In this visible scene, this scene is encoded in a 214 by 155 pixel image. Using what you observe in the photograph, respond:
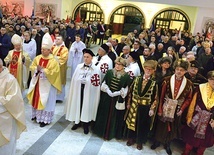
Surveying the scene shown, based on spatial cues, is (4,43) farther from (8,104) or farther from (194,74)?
(194,74)

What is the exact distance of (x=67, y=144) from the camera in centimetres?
493

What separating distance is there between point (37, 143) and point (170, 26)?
66.4 ft

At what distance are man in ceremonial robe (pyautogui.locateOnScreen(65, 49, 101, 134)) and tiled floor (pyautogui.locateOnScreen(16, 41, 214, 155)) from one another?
1.25 ft

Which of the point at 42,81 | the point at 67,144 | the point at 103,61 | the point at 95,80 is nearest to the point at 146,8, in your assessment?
the point at 103,61

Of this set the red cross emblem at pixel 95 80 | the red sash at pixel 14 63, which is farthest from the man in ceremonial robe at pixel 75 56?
the red cross emblem at pixel 95 80

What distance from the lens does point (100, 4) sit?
23297mm

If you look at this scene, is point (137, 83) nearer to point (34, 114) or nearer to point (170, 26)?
point (34, 114)

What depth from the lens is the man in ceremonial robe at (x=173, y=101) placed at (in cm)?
460

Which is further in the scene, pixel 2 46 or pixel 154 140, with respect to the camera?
pixel 2 46

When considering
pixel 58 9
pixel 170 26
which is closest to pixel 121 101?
pixel 58 9

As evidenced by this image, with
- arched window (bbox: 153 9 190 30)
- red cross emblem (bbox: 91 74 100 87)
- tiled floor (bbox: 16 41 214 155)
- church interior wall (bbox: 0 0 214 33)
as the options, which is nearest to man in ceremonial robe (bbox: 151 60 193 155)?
tiled floor (bbox: 16 41 214 155)

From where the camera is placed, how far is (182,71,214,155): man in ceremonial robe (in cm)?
441

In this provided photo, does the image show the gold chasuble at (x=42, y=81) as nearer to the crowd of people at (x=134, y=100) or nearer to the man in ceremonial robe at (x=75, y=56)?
the crowd of people at (x=134, y=100)

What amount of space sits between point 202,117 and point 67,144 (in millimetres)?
2653
